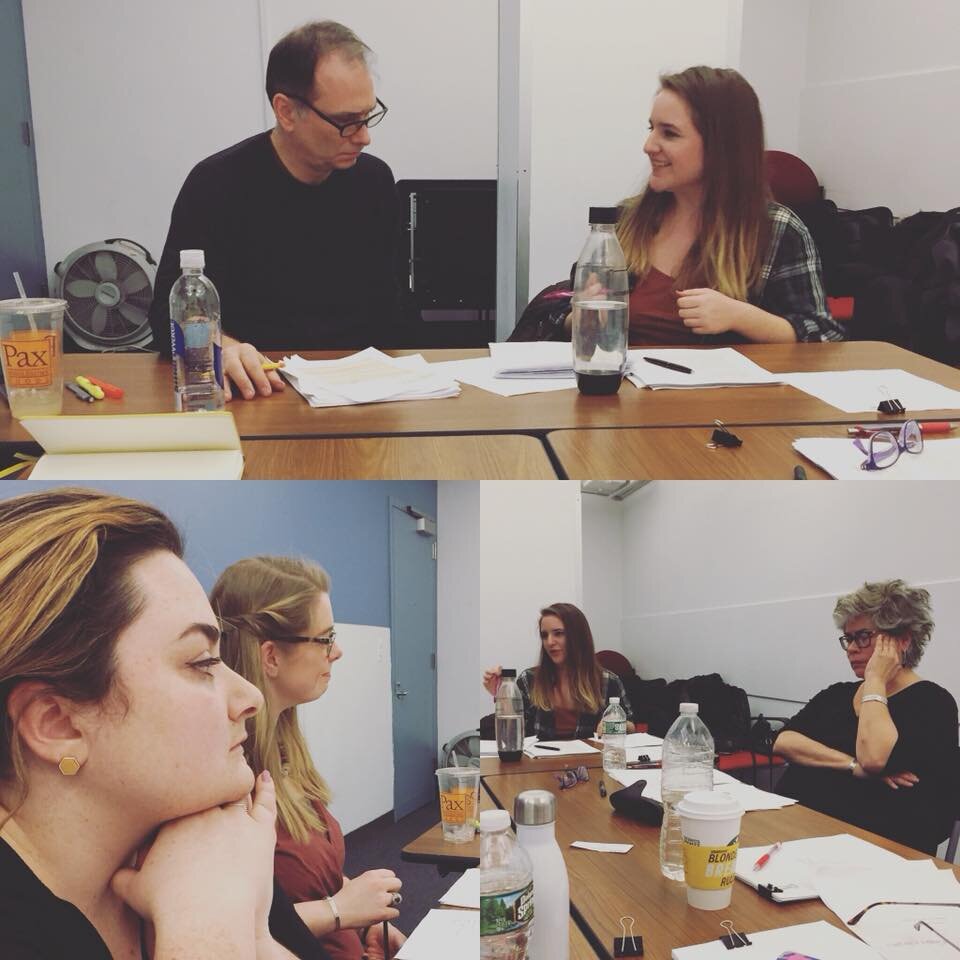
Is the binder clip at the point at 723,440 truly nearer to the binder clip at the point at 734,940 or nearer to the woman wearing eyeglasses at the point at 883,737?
the binder clip at the point at 734,940

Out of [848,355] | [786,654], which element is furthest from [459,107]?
[848,355]

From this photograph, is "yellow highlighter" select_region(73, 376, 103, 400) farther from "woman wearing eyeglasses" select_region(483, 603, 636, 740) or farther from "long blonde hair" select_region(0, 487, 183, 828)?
"woman wearing eyeglasses" select_region(483, 603, 636, 740)

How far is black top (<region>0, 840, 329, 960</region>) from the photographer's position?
676mm

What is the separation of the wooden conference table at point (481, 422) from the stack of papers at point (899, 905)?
0.57 m

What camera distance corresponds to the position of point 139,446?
1167 millimetres

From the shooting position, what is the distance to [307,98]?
2.27m

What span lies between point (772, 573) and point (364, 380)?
2.39 metres

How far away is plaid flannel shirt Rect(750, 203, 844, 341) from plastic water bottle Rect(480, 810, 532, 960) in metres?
1.57

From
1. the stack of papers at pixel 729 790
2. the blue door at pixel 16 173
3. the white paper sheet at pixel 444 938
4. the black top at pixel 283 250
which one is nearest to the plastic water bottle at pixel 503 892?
the white paper sheet at pixel 444 938

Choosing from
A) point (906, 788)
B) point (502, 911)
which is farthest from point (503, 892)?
point (906, 788)

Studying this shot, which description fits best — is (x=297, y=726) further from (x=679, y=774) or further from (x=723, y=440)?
(x=679, y=774)

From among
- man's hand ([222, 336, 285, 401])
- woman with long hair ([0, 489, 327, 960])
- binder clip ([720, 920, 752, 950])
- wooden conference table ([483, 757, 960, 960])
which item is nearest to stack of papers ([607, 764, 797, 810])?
wooden conference table ([483, 757, 960, 960])

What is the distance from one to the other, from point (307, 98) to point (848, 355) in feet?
4.43

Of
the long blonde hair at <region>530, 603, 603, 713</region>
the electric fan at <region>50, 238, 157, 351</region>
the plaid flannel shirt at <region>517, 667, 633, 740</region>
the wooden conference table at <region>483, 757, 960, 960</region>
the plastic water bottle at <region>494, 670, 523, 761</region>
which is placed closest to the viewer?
the wooden conference table at <region>483, 757, 960, 960</region>
